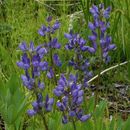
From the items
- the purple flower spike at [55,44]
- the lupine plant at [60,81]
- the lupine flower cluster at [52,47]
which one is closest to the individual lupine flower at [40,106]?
the lupine plant at [60,81]

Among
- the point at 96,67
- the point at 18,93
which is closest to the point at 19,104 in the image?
the point at 18,93

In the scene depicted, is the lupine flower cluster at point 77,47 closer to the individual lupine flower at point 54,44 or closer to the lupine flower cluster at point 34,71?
the individual lupine flower at point 54,44

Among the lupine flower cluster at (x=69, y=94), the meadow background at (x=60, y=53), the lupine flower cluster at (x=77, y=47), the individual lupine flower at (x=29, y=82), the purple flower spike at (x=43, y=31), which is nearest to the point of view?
the lupine flower cluster at (x=69, y=94)

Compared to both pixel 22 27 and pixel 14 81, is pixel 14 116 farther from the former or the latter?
pixel 22 27

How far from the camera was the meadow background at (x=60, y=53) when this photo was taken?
1.87 metres

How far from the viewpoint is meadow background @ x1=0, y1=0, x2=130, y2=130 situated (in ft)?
6.14

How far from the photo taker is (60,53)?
303 centimetres

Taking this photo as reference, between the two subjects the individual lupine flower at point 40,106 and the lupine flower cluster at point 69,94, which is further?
the individual lupine flower at point 40,106

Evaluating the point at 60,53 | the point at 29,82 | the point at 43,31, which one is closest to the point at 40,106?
the point at 29,82

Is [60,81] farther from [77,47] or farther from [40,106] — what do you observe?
[77,47]

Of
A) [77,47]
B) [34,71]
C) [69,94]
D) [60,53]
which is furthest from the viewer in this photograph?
[60,53]

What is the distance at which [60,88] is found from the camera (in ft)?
5.21

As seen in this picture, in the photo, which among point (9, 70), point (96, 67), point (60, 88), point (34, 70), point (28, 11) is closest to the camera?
point (60, 88)

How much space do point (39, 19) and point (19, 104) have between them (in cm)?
184
